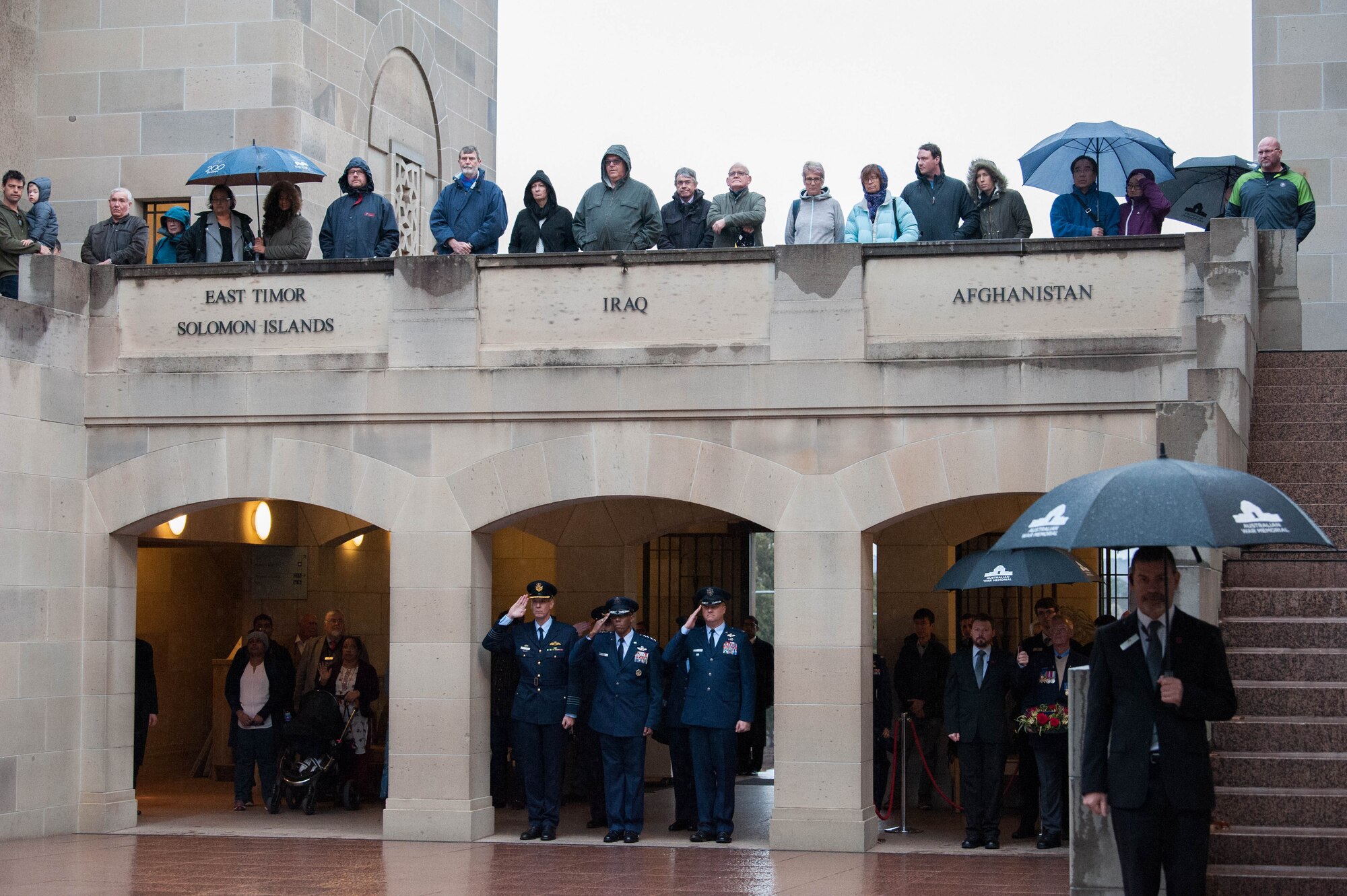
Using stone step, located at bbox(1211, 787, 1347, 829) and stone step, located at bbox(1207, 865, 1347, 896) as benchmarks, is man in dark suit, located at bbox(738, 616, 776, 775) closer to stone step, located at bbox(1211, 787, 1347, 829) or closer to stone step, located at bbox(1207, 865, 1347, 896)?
stone step, located at bbox(1211, 787, 1347, 829)

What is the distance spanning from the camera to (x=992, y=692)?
13.4m

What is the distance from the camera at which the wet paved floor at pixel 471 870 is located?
1092cm

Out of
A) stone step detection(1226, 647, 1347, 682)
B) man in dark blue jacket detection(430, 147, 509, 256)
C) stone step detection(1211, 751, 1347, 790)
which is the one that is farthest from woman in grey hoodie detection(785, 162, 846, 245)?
stone step detection(1211, 751, 1347, 790)

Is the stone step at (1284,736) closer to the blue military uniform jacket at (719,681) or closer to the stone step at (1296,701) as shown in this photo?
the stone step at (1296,701)

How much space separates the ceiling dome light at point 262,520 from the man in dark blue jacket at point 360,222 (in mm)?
3864

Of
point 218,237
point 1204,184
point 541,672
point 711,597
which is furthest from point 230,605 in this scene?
point 1204,184

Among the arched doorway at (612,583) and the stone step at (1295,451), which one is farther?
the arched doorway at (612,583)

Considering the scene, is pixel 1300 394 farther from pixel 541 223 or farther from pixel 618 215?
pixel 541 223

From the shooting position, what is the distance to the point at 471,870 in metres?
11.8

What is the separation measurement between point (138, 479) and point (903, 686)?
6.93 metres

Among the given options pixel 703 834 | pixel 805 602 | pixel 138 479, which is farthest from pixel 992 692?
pixel 138 479

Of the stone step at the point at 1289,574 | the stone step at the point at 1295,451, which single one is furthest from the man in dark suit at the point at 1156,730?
the stone step at the point at 1295,451

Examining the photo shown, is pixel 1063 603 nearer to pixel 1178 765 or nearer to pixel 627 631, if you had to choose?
pixel 627 631

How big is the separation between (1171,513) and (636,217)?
819 centimetres
